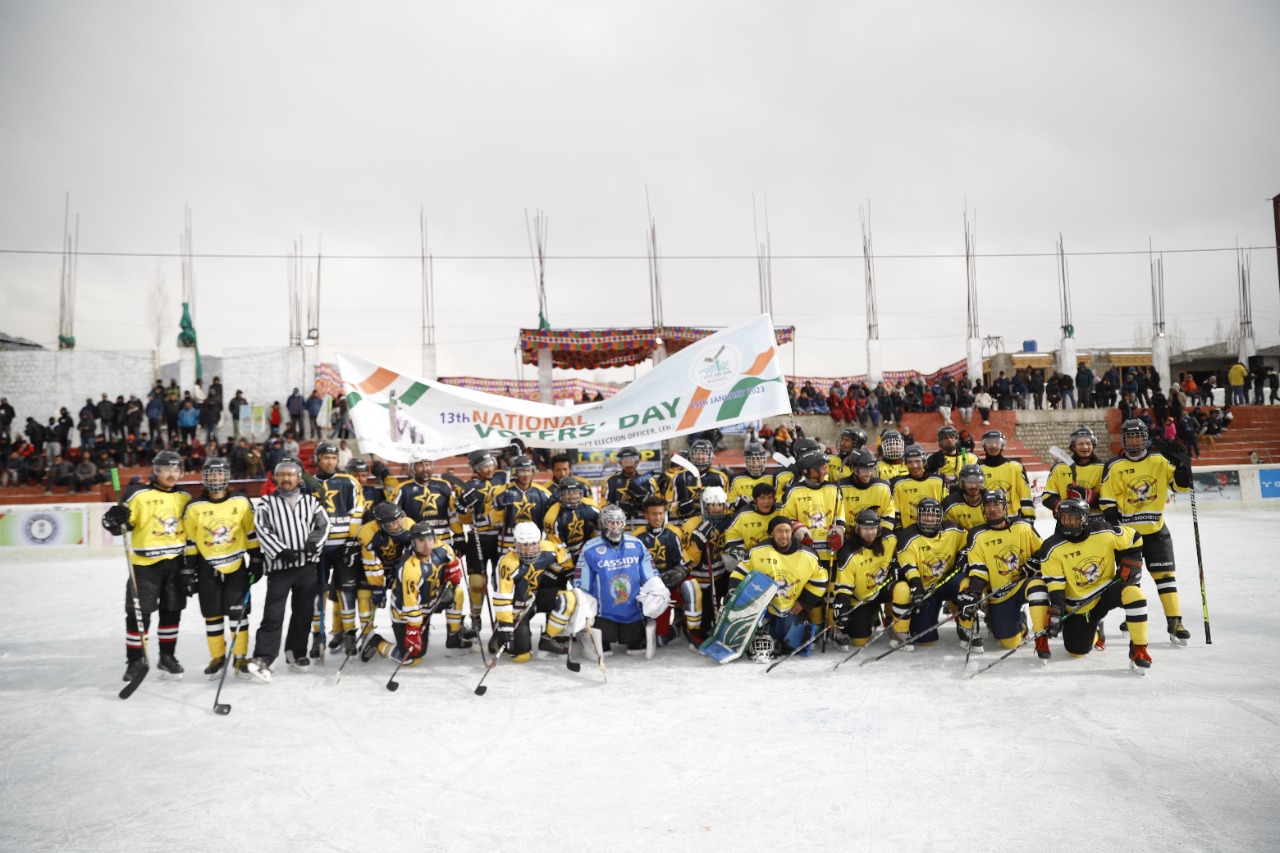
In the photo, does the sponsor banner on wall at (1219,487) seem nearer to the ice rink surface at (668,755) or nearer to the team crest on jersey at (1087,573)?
the ice rink surface at (668,755)

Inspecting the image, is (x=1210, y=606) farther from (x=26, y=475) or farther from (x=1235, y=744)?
(x=26, y=475)

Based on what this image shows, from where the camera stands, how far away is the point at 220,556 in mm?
6500

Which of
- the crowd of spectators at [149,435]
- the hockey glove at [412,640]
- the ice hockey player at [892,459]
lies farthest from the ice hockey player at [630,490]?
the crowd of spectators at [149,435]

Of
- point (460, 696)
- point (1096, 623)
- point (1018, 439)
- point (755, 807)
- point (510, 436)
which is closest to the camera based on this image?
point (755, 807)

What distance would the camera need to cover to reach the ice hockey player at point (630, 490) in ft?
26.2

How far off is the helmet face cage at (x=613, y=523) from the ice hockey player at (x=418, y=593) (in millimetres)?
1384

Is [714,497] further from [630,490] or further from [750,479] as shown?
[630,490]

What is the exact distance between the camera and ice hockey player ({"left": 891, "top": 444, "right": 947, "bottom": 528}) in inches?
300

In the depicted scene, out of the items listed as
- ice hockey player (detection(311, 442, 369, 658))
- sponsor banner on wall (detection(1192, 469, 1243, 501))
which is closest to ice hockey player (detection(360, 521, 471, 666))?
ice hockey player (detection(311, 442, 369, 658))

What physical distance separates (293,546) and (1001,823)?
5.48 metres

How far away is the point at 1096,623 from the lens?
642 centimetres

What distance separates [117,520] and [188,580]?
0.72m

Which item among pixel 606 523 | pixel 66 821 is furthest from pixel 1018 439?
pixel 66 821

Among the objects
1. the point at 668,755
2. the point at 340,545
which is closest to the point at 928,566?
the point at 668,755
